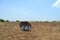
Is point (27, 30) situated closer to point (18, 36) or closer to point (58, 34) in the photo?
point (18, 36)

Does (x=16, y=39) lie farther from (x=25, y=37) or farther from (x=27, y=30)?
(x=27, y=30)

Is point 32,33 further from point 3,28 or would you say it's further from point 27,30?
point 3,28

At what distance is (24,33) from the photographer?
34.0 meters

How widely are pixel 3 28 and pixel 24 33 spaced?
14.2 feet

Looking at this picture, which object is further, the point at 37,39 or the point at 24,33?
the point at 24,33

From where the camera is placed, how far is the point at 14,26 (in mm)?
37562

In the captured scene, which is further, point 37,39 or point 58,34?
point 58,34

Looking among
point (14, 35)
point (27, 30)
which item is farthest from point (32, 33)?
point (14, 35)

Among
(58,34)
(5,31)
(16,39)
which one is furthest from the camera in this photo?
(58,34)

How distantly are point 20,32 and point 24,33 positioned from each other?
0.77 m

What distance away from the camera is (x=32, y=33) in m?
34.6

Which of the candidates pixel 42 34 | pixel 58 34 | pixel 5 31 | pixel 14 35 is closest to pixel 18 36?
pixel 14 35

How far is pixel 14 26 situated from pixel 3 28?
3089 mm

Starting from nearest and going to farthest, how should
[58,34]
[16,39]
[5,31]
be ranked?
1. [16,39]
2. [5,31]
3. [58,34]
